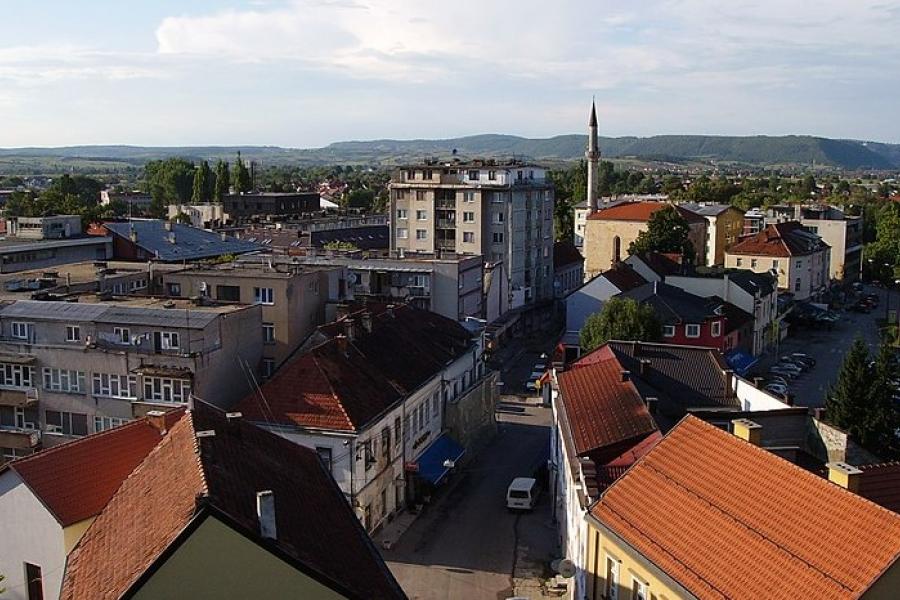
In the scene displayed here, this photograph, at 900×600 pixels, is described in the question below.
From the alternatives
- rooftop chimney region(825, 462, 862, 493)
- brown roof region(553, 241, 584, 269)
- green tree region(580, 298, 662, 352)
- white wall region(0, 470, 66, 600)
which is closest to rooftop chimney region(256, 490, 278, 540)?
white wall region(0, 470, 66, 600)

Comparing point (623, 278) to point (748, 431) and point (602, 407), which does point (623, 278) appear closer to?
point (602, 407)

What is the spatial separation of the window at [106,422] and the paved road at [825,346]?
32743mm

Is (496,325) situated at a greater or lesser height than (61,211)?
lesser

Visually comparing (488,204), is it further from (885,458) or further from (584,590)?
(584,590)

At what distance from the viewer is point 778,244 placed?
76.7m

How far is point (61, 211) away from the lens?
85.1 meters

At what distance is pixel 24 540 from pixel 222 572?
22.3 feet

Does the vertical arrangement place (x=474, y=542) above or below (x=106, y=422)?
below

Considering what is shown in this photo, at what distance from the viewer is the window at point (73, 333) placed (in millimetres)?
31172

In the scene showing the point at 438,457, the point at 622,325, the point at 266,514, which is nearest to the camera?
the point at 266,514

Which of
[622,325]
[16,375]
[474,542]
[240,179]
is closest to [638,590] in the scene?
[474,542]

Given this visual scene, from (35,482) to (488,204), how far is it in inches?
1952

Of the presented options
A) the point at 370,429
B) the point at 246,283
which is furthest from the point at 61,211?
the point at 370,429

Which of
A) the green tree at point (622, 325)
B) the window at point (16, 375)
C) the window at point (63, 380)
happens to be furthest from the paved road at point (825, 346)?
the window at point (16, 375)
